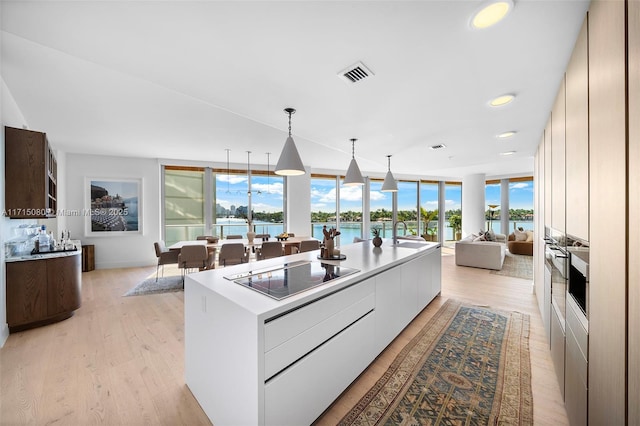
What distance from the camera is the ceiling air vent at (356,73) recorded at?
74.6 inches

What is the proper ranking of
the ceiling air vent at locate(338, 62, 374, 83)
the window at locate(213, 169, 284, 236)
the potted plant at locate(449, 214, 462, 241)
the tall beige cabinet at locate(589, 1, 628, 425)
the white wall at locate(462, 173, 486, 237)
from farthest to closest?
the potted plant at locate(449, 214, 462, 241) → the white wall at locate(462, 173, 486, 237) → the window at locate(213, 169, 284, 236) → the ceiling air vent at locate(338, 62, 374, 83) → the tall beige cabinet at locate(589, 1, 628, 425)

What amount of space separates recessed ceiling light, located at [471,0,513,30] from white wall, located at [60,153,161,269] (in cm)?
701

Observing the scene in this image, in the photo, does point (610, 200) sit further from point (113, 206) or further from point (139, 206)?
point (113, 206)

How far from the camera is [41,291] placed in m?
2.95

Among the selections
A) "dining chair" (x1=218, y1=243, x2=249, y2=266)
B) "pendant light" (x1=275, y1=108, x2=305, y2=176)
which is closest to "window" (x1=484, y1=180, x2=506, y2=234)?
"dining chair" (x1=218, y1=243, x2=249, y2=266)

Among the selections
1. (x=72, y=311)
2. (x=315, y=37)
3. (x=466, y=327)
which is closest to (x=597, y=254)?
(x=315, y=37)

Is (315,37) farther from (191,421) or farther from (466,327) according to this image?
(466,327)

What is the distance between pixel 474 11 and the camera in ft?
4.43

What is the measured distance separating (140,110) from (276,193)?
14.9ft

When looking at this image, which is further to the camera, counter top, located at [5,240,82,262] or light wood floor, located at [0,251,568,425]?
counter top, located at [5,240,82,262]

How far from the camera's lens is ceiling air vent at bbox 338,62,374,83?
1.89m

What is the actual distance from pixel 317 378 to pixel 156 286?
413 centimetres

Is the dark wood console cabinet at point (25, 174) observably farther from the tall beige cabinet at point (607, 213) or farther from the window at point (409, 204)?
the window at point (409, 204)

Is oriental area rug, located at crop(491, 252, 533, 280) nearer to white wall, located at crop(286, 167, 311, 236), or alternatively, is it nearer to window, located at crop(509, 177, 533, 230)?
window, located at crop(509, 177, 533, 230)
